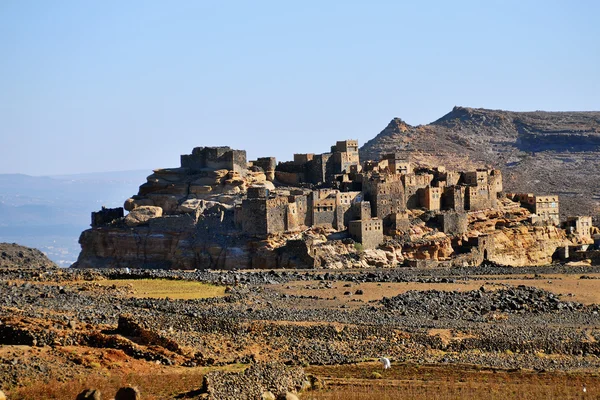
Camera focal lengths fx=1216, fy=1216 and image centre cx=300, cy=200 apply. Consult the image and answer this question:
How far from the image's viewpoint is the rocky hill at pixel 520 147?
117 meters

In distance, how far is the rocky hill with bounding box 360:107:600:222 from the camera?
117m

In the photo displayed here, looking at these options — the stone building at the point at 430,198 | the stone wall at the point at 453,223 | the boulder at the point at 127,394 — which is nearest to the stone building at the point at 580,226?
the stone wall at the point at 453,223

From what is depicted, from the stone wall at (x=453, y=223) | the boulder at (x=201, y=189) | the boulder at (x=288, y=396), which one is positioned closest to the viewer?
the boulder at (x=288, y=396)

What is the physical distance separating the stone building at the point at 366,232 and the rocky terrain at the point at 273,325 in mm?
12755

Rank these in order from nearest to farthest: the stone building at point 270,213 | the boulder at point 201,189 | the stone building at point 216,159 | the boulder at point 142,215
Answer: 1. the stone building at point 270,213
2. the boulder at point 142,215
3. the boulder at point 201,189
4. the stone building at point 216,159

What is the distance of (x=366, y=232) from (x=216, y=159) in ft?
45.8

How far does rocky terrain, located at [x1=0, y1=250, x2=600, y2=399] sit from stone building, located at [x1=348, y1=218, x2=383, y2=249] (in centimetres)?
1276

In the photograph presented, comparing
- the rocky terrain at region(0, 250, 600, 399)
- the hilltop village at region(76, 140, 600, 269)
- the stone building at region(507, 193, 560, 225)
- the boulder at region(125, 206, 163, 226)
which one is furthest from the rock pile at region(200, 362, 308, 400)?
the stone building at region(507, 193, 560, 225)

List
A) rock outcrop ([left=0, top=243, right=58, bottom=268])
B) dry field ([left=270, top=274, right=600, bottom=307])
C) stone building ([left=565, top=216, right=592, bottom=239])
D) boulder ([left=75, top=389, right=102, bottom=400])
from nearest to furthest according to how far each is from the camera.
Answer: boulder ([left=75, top=389, right=102, bottom=400]) → dry field ([left=270, top=274, right=600, bottom=307]) → rock outcrop ([left=0, top=243, right=58, bottom=268]) → stone building ([left=565, top=216, right=592, bottom=239])

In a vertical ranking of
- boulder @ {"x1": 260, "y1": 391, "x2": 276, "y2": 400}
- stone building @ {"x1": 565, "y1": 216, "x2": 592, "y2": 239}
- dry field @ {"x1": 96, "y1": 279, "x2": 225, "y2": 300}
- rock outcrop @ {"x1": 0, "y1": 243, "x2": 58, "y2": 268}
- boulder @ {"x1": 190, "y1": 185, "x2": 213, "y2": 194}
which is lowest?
boulder @ {"x1": 260, "y1": 391, "x2": 276, "y2": 400}

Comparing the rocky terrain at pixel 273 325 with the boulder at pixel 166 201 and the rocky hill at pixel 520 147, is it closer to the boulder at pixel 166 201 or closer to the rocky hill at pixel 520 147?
the boulder at pixel 166 201

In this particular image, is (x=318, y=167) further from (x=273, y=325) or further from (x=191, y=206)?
(x=273, y=325)

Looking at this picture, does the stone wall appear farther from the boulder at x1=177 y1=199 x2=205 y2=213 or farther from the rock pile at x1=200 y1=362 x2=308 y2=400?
the rock pile at x1=200 y1=362 x2=308 y2=400

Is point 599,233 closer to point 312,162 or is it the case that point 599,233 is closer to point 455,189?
point 455,189
